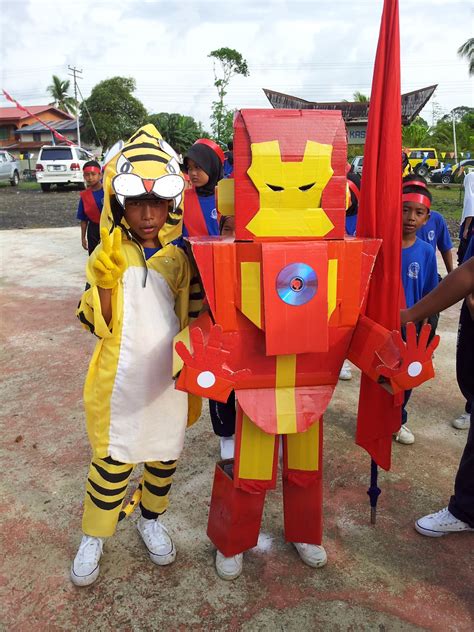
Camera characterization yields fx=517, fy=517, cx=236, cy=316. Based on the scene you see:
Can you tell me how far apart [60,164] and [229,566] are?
15.1m

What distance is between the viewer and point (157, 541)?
6.66ft

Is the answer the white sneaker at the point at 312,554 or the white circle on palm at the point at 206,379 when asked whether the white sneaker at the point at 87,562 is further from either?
the white circle on palm at the point at 206,379

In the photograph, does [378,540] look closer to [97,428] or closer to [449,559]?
[449,559]

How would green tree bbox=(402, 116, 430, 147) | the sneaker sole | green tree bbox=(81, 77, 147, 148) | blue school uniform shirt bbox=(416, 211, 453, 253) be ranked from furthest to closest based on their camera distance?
1. green tree bbox=(81, 77, 147, 148)
2. green tree bbox=(402, 116, 430, 147)
3. blue school uniform shirt bbox=(416, 211, 453, 253)
4. the sneaker sole

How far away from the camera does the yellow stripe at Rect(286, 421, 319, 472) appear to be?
189 centimetres

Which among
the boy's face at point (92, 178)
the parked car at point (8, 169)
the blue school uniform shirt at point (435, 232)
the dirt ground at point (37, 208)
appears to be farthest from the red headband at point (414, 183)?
the parked car at point (8, 169)

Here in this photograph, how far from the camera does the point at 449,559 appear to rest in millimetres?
2068

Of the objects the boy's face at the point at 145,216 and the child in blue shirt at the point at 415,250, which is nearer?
the boy's face at the point at 145,216

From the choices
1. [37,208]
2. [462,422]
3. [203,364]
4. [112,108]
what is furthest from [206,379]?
[112,108]

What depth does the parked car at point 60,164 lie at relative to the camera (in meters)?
14.9

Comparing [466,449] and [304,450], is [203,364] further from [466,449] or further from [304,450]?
[466,449]

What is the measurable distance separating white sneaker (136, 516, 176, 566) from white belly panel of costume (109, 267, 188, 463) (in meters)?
0.39

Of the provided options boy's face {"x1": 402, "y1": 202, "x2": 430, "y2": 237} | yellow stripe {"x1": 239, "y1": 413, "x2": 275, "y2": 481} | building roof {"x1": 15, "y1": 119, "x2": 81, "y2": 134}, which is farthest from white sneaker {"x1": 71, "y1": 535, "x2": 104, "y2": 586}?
building roof {"x1": 15, "y1": 119, "x2": 81, "y2": 134}

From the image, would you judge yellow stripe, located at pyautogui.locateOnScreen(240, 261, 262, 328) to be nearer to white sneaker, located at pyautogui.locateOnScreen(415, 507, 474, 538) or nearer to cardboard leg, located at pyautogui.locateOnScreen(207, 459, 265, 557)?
cardboard leg, located at pyautogui.locateOnScreen(207, 459, 265, 557)
